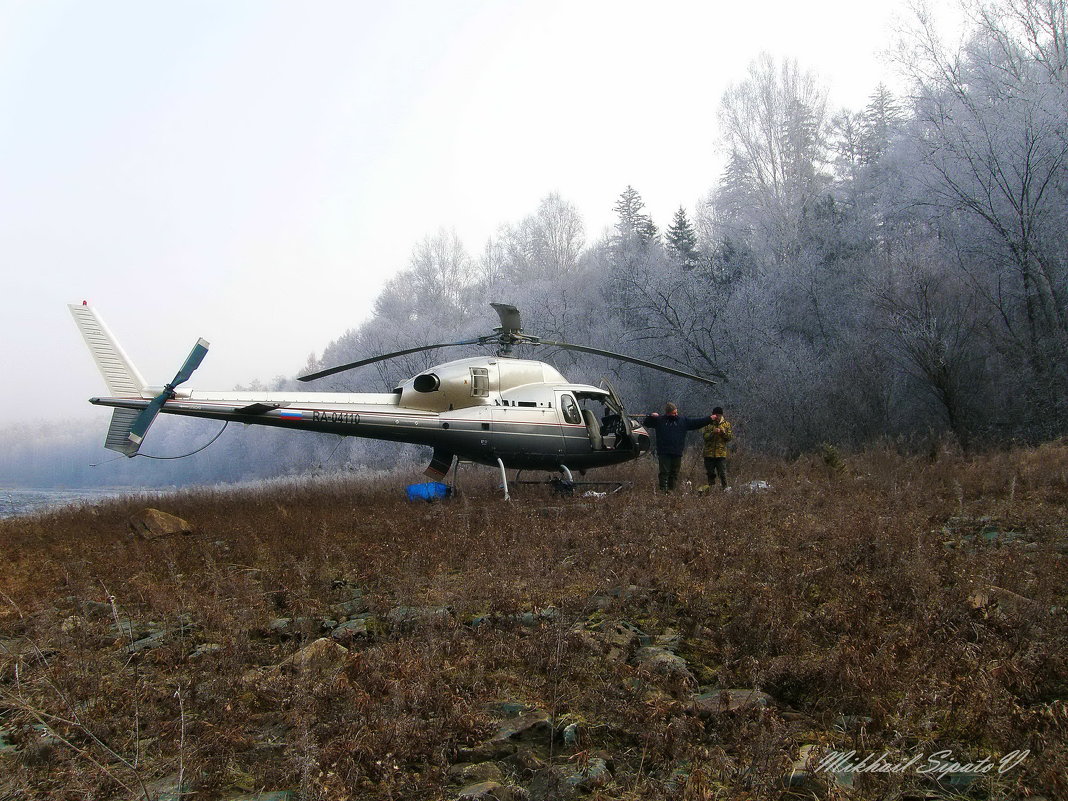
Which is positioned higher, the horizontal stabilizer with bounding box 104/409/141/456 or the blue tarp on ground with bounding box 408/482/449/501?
the horizontal stabilizer with bounding box 104/409/141/456

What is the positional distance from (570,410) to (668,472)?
239cm

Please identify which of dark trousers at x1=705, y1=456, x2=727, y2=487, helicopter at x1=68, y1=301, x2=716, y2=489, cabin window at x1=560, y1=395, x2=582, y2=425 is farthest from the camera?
dark trousers at x1=705, y1=456, x2=727, y2=487

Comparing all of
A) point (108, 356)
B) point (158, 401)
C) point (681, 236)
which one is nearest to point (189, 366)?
point (158, 401)

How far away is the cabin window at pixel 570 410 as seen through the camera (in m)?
13.5

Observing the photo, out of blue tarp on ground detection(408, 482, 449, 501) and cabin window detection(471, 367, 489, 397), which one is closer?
blue tarp on ground detection(408, 482, 449, 501)

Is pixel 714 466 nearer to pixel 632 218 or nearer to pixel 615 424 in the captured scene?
pixel 615 424

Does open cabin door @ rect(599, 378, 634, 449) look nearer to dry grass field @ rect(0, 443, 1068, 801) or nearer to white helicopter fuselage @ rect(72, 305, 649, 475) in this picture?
white helicopter fuselage @ rect(72, 305, 649, 475)

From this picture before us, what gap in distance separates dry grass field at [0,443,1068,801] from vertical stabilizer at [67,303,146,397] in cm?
364

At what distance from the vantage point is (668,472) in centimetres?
1338

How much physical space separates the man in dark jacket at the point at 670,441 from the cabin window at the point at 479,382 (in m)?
3.52

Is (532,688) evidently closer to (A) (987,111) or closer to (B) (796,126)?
(A) (987,111)

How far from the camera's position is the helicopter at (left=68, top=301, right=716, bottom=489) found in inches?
440

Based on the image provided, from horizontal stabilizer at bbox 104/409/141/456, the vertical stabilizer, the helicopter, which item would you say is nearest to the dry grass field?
horizontal stabilizer at bbox 104/409/141/456

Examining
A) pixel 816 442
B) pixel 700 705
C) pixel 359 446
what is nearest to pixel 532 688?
pixel 700 705
